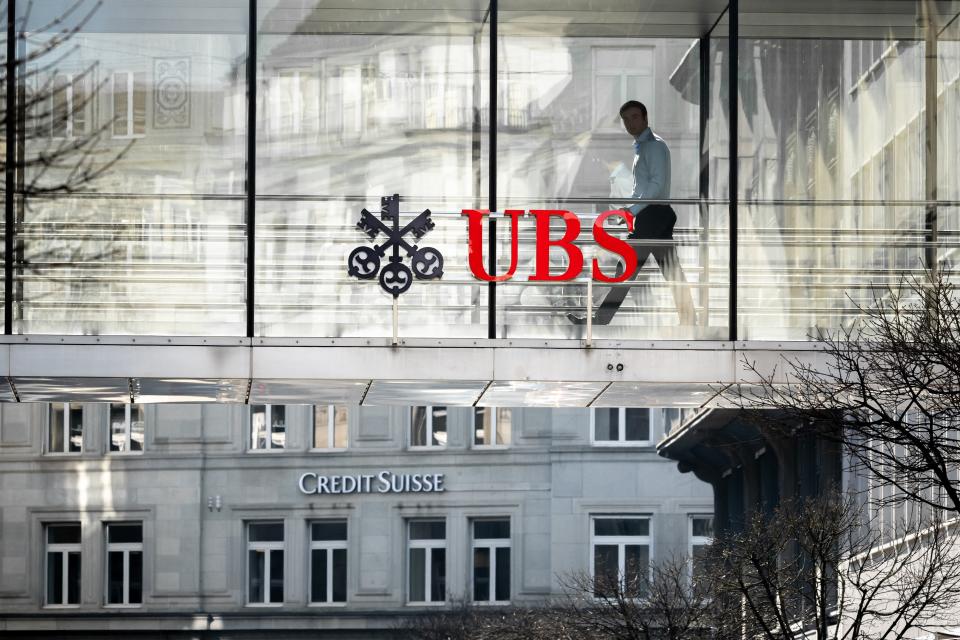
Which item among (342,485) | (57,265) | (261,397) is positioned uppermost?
(57,265)

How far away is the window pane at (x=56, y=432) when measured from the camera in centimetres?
6962

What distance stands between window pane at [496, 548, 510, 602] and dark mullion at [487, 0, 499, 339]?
149 feet

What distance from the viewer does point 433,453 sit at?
68625 mm

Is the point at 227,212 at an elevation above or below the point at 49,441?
above

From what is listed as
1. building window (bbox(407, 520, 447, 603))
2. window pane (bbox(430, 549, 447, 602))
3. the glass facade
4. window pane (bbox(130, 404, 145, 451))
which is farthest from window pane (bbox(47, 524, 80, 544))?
the glass facade

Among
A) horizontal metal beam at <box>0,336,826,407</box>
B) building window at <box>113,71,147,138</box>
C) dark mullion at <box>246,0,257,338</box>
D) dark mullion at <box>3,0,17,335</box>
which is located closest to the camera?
horizontal metal beam at <box>0,336,826,407</box>

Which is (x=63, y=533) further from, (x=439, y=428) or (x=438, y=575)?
(x=439, y=428)

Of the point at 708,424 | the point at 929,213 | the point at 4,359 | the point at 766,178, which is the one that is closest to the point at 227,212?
the point at 4,359

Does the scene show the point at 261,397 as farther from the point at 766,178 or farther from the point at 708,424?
the point at 708,424

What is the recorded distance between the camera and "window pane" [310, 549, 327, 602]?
67688 mm

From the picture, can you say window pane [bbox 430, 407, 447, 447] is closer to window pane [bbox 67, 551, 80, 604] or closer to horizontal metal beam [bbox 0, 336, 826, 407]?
window pane [bbox 67, 551, 80, 604]

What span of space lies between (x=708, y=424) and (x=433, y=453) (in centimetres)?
1907

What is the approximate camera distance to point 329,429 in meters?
69.2

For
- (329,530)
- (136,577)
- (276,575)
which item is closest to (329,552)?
(329,530)
